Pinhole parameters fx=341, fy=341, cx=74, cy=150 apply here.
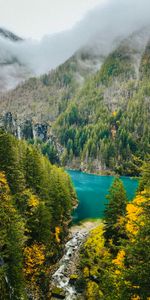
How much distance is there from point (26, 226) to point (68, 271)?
15543 mm

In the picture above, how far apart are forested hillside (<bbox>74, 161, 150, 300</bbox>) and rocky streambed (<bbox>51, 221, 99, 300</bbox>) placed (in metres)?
1.64

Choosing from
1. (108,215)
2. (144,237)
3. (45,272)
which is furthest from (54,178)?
(144,237)

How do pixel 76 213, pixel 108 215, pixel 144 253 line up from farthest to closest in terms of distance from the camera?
pixel 76 213 < pixel 108 215 < pixel 144 253

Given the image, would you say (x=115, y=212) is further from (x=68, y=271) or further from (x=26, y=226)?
(x=26, y=226)

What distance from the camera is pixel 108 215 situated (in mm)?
64125

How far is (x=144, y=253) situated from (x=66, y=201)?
6220 cm

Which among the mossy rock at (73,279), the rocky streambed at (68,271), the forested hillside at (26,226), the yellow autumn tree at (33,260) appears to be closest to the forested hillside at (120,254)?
the mossy rock at (73,279)

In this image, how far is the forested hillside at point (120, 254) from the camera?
79.3 ft

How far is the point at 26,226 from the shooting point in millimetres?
55688

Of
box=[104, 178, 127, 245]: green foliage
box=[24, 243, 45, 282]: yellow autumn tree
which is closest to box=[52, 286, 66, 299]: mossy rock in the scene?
box=[24, 243, 45, 282]: yellow autumn tree

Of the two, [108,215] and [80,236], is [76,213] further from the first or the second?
[108,215]

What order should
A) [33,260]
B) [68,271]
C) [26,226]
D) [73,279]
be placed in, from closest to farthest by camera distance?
[33,260] → [26,226] → [73,279] → [68,271]

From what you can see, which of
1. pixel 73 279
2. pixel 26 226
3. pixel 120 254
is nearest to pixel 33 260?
pixel 26 226

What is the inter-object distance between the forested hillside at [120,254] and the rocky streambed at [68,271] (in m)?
1.64
